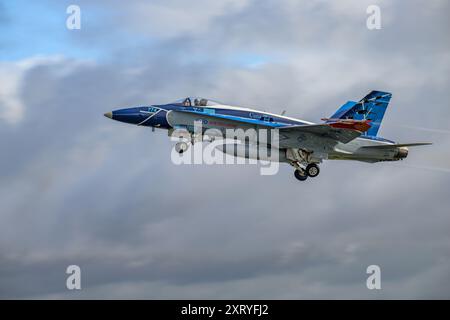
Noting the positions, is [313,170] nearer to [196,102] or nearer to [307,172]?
[307,172]

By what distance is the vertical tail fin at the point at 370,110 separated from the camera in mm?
43406

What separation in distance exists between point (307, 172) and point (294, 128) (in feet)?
10.2

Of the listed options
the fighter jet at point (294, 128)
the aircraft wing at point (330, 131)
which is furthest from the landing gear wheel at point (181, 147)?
the aircraft wing at point (330, 131)

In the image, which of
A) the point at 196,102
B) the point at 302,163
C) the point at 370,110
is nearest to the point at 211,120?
the point at 196,102

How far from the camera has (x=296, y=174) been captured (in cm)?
4244

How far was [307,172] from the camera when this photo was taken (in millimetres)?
42250

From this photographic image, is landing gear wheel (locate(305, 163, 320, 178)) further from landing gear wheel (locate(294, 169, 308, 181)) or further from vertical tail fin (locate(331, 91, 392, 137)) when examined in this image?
vertical tail fin (locate(331, 91, 392, 137))

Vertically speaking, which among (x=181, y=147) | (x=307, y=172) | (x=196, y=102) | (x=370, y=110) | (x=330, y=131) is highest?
(x=370, y=110)

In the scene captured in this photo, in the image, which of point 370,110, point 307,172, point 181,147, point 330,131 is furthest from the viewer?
point 370,110

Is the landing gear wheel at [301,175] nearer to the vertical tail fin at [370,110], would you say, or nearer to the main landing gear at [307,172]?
the main landing gear at [307,172]

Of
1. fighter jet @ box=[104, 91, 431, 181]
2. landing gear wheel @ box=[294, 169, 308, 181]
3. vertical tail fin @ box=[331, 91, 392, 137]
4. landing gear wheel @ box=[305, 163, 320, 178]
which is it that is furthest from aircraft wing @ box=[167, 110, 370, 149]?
vertical tail fin @ box=[331, 91, 392, 137]

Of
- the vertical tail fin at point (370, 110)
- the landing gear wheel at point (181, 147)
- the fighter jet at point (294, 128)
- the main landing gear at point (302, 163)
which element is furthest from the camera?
the vertical tail fin at point (370, 110)

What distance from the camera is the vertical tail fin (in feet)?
142

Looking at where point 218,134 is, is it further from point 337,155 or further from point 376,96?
point 376,96
